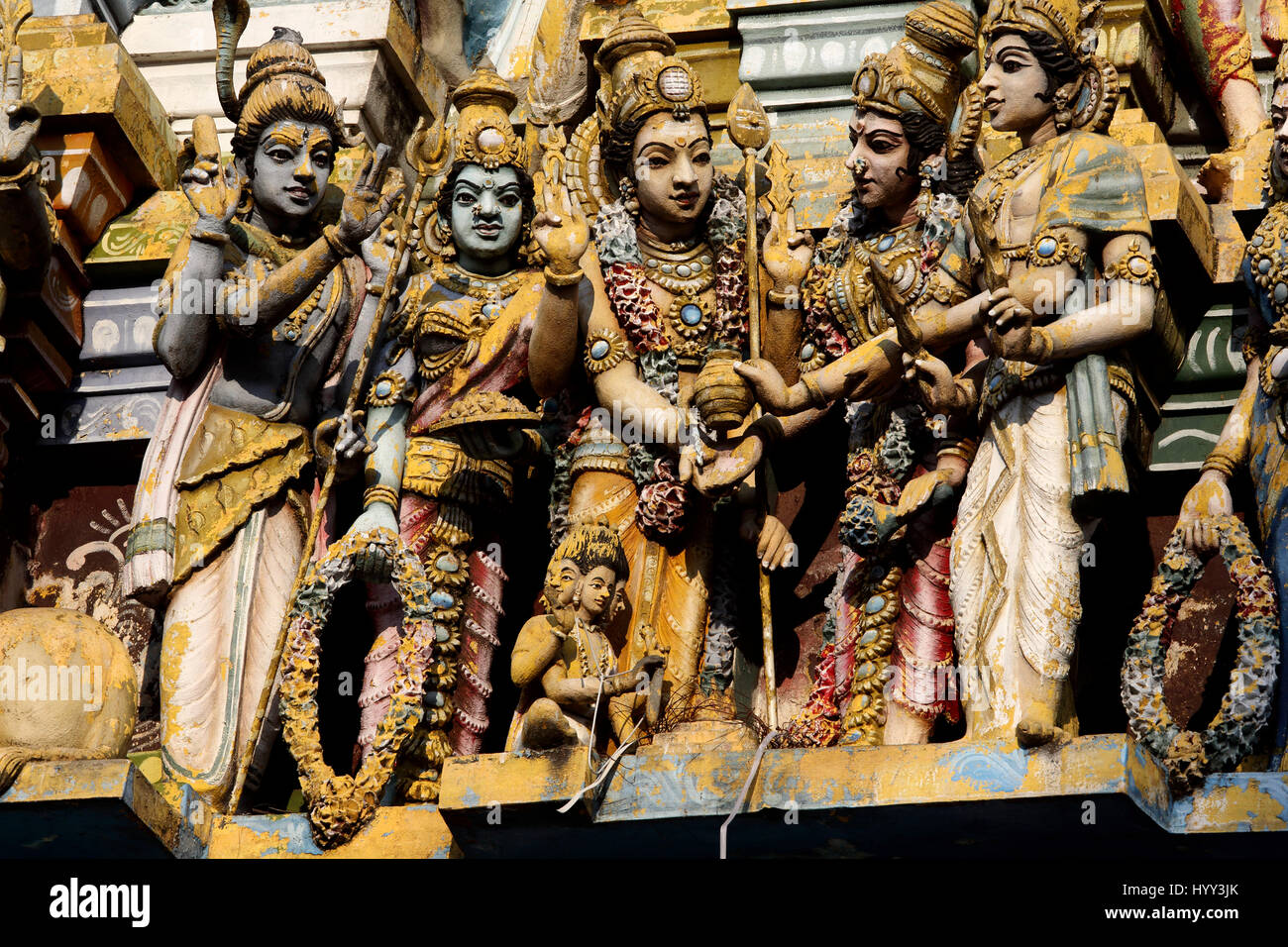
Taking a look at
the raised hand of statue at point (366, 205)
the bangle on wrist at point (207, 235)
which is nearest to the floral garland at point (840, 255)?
the raised hand of statue at point (366, 205)

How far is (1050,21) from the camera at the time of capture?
10852 mm

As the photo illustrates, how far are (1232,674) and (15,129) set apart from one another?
208 inches

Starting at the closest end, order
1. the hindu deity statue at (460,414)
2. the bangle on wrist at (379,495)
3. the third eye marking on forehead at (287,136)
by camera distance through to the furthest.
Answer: the hindu deity statue at (460,414), the bangle on wrist at (379,495), the third eye marking on forehead at (287,136)

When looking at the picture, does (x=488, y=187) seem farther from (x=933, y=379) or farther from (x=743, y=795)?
(x=743, y=795)

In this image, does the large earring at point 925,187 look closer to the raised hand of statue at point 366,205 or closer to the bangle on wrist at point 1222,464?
the bangle on wrist at point 1222,464

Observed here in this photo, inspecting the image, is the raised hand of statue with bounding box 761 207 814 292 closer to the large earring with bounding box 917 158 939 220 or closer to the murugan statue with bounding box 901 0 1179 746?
the large earring with bounding box 917 158 939 220

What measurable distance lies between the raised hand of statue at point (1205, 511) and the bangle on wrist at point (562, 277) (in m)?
2.36

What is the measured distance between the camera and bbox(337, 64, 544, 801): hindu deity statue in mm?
11086

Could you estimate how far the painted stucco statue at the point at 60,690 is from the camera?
10539mm

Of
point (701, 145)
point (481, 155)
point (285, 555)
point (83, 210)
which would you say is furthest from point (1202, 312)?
point (83, 210)

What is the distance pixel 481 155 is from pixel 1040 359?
2648 mm

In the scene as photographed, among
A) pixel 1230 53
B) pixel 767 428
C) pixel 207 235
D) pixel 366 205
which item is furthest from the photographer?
pixel 1230 53

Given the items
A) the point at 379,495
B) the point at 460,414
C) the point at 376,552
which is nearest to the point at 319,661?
the point at 376,552

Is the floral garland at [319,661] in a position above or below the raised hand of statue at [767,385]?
below
